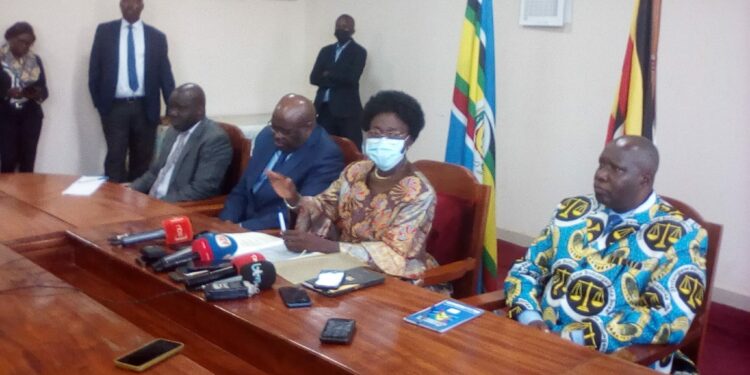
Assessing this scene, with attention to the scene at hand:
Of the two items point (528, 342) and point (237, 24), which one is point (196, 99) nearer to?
point (528, 342)

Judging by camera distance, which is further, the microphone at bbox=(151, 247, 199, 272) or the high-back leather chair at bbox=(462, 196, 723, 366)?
the microphone at bbox=(151, 247, 199, 272)

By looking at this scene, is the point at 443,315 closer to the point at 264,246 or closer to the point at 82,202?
the point at 264,246

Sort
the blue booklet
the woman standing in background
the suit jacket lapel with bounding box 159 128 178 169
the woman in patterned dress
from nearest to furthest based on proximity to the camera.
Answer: the blue booklet, the woman in patterned dress, the suit jacket lapel with bounding box 159 128 178 169, the woman standing in background

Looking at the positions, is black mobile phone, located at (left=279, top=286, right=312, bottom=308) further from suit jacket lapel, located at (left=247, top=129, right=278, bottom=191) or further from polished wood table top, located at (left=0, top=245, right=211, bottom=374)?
suit jacket lapel, located at (left=247, top=129, right=278, bottom=191)

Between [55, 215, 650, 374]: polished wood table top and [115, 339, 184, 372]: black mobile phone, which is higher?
[115, 339, 184, 372]: black mobile phone

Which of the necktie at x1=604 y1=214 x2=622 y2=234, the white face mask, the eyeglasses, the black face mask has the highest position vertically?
the black face mask

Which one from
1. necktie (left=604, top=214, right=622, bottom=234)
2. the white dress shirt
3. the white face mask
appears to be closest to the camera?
necktie (left=604, top=214, right=622, bottom=234)

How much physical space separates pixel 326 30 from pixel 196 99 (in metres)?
3.34

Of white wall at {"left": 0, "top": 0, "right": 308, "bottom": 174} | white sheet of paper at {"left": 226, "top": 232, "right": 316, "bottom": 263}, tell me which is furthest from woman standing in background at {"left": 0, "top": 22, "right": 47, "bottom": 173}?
white sheet of paper at {"left": 226, "top": 232, "right": 316, "bottom": 263}

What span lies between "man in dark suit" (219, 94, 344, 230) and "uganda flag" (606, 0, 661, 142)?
1.19m

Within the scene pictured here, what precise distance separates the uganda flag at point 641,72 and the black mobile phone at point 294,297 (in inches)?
67.3

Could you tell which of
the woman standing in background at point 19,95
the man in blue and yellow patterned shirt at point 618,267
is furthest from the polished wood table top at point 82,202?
the woman standing in background at point 19,95

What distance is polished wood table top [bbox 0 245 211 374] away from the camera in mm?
1397

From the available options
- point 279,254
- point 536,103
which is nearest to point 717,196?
point 536,103
